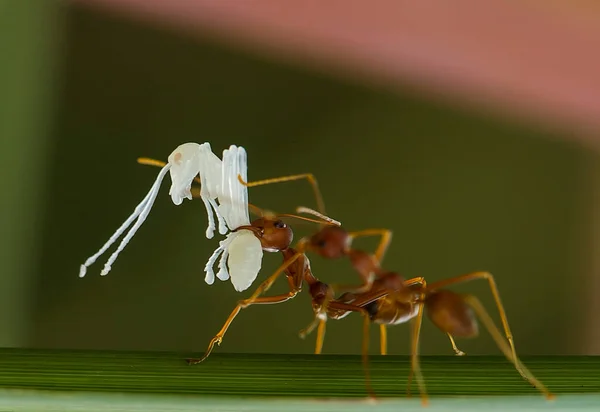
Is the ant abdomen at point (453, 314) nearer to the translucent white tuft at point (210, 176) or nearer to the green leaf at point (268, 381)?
the green leaf at point (268, 381)

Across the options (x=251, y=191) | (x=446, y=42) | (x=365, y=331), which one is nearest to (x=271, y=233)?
(x=365, y=331)

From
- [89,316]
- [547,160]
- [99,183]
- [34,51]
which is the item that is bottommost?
[89,316]

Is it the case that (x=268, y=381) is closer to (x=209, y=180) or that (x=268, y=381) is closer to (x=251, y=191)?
(x=209, y=180)

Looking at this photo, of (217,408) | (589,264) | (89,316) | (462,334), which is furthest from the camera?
(589,264)

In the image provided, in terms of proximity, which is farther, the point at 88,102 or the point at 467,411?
the point at 88,102

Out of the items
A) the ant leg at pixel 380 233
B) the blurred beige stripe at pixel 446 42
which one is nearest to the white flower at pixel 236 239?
the ant leg at pixel 380 233

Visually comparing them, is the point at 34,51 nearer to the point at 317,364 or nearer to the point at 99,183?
the point at 99,183

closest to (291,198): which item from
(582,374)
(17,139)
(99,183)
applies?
(99,183)

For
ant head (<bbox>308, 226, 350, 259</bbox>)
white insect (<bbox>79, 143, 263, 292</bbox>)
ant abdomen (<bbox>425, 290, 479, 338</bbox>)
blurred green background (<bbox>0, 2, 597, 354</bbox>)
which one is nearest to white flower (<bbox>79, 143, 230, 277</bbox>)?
white insect (<bbox>79, 143, 263, 292</bbox>)
